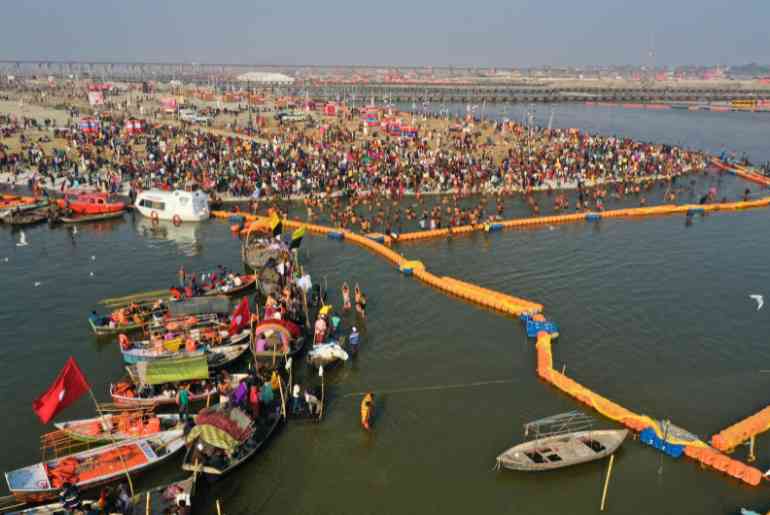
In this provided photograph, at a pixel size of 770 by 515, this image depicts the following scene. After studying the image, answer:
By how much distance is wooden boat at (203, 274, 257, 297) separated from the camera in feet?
96.1

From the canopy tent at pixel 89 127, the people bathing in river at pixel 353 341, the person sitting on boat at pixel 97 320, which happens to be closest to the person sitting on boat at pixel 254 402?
the people bathing in river at pixel 353 341

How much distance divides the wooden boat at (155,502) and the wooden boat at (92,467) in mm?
655

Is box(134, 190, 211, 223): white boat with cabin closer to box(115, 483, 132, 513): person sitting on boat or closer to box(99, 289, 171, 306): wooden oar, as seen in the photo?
box(99, 289, 171, 306): wooden oar

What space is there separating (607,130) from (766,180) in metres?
47.4

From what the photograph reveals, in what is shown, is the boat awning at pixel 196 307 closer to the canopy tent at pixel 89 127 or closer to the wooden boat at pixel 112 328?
the wooden boat at pixel 112 328

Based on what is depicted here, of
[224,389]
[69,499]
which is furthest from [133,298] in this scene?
[69,499]

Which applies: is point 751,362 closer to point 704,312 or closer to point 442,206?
point 704,312

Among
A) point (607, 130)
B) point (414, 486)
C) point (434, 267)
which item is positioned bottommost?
point (414, 486)

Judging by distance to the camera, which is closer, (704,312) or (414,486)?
(414,486)

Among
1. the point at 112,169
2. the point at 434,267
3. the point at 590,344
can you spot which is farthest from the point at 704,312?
the point at 112,169

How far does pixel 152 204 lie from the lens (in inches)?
1686

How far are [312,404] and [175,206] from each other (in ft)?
90.8

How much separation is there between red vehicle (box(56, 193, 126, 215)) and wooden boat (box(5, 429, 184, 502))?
100 feet

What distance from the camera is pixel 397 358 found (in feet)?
78.4
